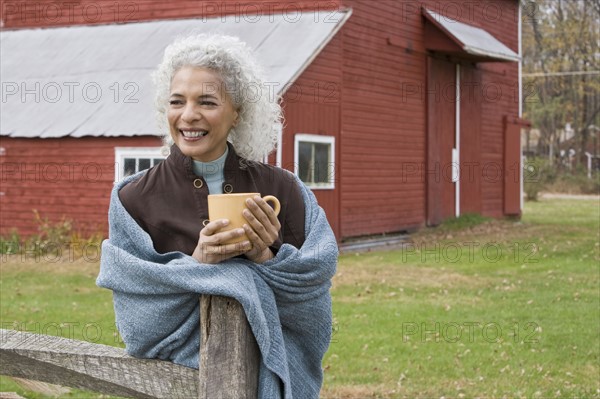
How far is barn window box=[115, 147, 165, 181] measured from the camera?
1608 centimetres

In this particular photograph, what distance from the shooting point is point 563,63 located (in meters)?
51.8

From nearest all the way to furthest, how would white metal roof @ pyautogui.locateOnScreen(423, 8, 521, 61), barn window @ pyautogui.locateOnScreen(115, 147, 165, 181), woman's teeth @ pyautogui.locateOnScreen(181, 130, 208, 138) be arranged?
1. woman's teeth @ pyautogui.locateOnScreen(181, 130, 208, 138)
2. barn window @ pyautogui.locateOnScreen(115, 147, 165, 181)
3. white metal roof @ pyautogui.locateOnScreen(423, 8, 521, 61)

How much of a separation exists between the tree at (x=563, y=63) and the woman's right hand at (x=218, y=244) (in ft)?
152

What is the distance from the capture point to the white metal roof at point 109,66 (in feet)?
53.9

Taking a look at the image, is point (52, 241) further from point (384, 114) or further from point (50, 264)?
point (384, 114)

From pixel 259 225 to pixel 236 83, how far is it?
547mm

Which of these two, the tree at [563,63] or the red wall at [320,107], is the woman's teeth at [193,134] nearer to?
the red wall at [320,107]

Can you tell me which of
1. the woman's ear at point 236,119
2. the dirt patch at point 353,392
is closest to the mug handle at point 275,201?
the woman's ear at point 236,119

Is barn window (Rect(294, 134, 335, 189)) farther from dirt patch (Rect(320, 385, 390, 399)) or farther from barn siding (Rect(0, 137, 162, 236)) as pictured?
dirt patch (Rect(320, 385, 390, 399))

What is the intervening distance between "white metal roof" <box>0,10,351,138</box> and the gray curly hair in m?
12.2

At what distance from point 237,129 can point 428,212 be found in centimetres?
1827

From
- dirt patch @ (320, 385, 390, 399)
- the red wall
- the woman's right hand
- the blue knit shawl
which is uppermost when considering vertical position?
the red wall

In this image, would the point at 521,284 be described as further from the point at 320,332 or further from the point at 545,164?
the point at 545,164

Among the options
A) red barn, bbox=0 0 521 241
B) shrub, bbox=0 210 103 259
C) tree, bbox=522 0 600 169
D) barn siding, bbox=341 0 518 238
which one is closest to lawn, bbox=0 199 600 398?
shrub, bbox=0 210 103 259
